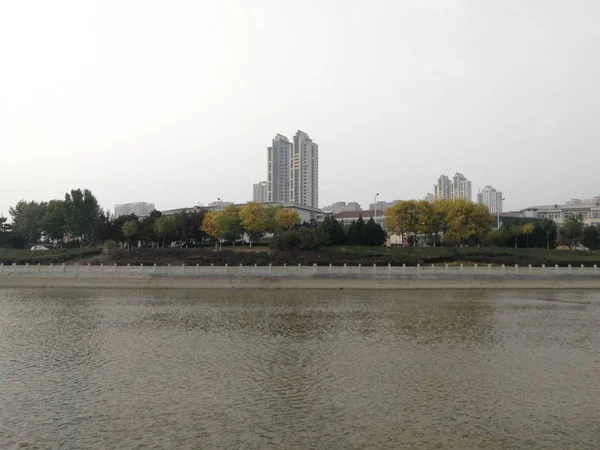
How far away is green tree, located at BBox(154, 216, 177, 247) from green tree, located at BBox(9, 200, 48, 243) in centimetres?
2194

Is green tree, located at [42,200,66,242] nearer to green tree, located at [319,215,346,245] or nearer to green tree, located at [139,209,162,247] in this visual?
green tree, located at [139,209,162,247]

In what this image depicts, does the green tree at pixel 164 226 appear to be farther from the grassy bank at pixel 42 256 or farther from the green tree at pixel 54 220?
the green tree at pixel 54 220

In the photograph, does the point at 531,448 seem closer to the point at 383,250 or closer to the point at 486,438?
the point at 486,438

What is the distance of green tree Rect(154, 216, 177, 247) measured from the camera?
8306 cm

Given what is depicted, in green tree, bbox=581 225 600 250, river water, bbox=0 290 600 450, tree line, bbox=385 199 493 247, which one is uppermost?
tree line, bbox=385 199 493 247

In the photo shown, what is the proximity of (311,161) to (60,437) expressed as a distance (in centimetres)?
19074

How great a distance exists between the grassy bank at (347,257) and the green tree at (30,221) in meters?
30.4

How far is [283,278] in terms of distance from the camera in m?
48.1

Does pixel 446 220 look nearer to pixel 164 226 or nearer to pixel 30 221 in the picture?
pixel 164 226

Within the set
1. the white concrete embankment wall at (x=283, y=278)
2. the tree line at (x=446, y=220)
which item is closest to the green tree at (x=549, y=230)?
the tree line at (x=446, y=220)

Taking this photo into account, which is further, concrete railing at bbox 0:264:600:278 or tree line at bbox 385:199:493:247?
tree line at bbox 385:199:493:247

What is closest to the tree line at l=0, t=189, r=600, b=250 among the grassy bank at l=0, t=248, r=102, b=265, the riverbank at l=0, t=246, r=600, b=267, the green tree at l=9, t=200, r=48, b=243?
the green tree at l=9, t=200, r=48, b=243

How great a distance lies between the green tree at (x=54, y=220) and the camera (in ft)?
284

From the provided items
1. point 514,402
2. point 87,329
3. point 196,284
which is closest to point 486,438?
point 514,402
